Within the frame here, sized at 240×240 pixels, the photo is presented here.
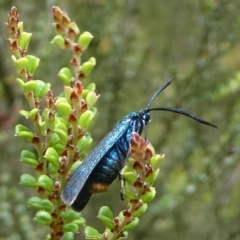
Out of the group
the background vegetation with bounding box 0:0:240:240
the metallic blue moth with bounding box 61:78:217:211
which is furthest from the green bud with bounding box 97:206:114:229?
the background vegetation with bounding box 0:0:240:240

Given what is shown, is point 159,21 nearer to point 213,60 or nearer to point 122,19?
point 122,19

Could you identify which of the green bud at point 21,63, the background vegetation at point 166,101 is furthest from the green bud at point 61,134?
the background vegetation at point 166,101

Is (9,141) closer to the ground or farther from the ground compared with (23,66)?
farther from the ground

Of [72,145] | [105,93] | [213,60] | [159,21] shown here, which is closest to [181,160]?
[105,93]

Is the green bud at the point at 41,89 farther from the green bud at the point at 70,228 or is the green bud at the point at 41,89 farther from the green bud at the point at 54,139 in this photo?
the green bud at the point at 70,228

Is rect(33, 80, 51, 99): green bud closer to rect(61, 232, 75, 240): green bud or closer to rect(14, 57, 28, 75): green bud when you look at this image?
rect(14, 57, 28, 75): green bud

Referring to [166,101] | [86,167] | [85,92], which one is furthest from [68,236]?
[166,101]
